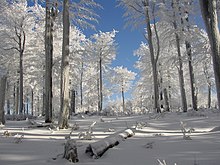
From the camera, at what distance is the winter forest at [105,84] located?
3803mm

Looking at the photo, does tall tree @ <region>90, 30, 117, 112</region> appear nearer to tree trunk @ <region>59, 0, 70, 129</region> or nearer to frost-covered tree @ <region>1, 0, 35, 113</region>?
frost-covered tree @ <region>1, 0, 35, 113</region>

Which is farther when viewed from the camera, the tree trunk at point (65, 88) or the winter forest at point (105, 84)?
the tree trunk at point (65, 88)

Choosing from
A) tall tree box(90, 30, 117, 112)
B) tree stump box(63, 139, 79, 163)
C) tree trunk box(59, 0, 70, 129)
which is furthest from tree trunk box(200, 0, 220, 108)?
tall tree box(90, 30, 117, 112)

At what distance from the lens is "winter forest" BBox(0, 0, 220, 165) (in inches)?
150

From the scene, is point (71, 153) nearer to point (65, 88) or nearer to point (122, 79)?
point (65, 88)

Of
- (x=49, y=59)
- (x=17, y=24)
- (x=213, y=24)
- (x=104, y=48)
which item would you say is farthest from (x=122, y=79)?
(x=213, y=24)

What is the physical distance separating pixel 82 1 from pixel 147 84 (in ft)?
72.7

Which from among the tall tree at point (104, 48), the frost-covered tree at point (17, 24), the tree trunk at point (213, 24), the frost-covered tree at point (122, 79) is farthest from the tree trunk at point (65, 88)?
the frost-covered tree at point (122, 79)

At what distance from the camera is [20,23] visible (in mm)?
21359

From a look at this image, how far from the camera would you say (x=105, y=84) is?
4091 centimetres

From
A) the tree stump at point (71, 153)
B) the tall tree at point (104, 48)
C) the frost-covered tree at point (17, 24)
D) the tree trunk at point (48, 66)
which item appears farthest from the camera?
the tall tree at point (104, 48)

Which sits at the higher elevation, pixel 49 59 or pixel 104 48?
pixel 104 48

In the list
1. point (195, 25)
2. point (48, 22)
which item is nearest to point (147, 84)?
point (195, 25)

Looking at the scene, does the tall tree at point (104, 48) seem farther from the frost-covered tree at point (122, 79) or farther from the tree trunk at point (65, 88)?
the tree trunk at point (65, 88)
